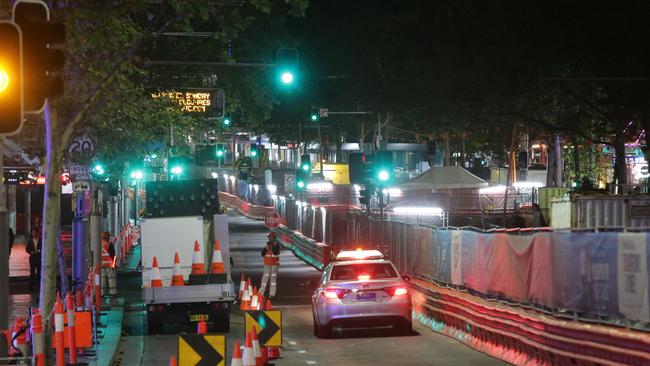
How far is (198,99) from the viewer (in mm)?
35844

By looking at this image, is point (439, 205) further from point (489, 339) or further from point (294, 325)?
point (489, 339)

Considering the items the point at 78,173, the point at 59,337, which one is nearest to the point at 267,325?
the point at 59,337

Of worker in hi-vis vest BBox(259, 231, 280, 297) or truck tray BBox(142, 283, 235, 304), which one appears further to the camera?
worker in hi-vis vest BBox(259, 231, 280, 297)

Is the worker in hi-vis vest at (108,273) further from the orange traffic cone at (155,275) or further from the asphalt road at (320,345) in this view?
the orange traffic cone at (155,275)

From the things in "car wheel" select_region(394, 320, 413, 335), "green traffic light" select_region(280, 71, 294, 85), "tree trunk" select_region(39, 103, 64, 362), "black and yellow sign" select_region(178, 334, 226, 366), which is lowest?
"car wheel" select_region(394, 320, 413, 335)

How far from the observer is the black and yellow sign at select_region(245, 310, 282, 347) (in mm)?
14445

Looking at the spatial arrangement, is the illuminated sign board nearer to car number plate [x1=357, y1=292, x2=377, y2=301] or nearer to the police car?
the police car

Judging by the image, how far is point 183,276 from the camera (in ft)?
75.9

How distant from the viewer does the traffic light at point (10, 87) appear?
883 centimetres

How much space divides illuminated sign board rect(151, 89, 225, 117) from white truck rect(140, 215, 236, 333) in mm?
12032

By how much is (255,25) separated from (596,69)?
14642 millimetres

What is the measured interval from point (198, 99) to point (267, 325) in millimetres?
22061

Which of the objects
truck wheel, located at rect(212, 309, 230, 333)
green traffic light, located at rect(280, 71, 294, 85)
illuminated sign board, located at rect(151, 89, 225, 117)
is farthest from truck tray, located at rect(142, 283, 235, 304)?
illuminated sign board, located at rect(151, 89, 225, 117)

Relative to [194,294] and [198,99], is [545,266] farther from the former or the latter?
[198,99]
